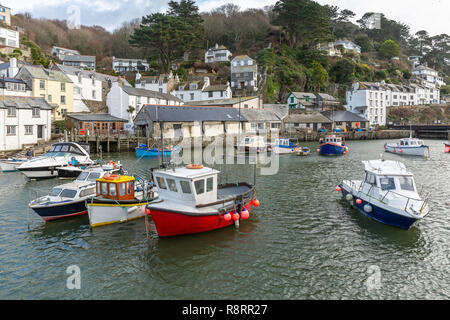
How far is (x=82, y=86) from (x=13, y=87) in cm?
1622

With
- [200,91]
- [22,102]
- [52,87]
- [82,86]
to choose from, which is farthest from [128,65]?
[22,102]

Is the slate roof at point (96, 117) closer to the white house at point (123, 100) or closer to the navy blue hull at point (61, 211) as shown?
the white house at point (123, 100)

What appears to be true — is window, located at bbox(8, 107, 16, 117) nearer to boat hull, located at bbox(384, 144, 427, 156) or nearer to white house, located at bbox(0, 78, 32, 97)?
white house, located at bbox(0, 78, 32, 97)

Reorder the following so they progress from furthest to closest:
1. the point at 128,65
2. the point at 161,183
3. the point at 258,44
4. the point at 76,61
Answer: the point at 258,44, the point at 128,65, the point at 76,61, the point at 161,183

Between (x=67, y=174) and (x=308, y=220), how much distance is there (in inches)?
827

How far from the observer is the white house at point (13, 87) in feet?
131

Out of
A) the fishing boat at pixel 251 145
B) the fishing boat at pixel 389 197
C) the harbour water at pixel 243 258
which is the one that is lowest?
the harbour water at pixel 243 258

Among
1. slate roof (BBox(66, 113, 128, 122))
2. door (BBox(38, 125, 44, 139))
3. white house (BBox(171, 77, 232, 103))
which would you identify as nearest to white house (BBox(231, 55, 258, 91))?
white house (BBox(171, 77, 232, 103))

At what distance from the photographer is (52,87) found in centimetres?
5088

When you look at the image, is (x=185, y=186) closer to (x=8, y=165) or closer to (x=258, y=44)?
(x=8, y=165)

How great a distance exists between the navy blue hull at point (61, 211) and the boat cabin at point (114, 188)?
5.38 ft

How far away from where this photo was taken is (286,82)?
274 feet

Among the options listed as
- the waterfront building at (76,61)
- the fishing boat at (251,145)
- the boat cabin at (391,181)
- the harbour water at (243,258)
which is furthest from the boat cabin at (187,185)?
the waterfront building at (76,61)

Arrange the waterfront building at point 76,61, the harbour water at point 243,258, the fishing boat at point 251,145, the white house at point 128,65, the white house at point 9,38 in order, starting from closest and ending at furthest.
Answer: the harbour water at point 243,258 < the fishing boat at point 251,145 < the white house at point 9,38 < the waterfront building at point 76,61 < the white house at point 128,65
